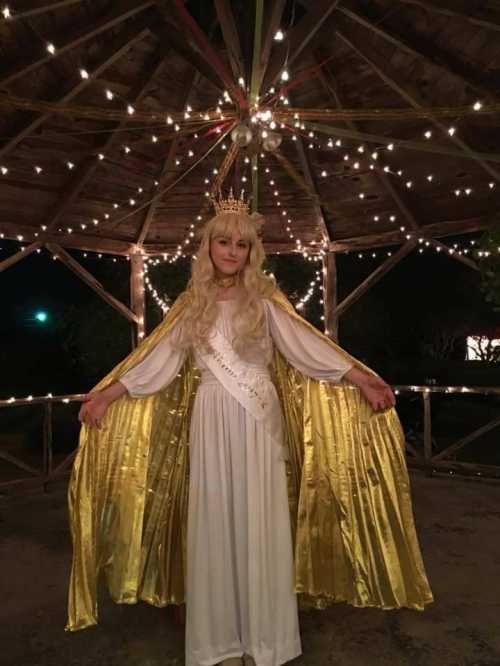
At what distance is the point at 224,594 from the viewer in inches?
90.5

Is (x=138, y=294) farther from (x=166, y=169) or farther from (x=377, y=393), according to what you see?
(x=377, y=393)

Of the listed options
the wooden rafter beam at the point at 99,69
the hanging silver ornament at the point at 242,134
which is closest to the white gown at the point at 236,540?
the hanging silver ornament at the point at 242,134

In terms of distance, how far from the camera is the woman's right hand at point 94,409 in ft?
7.84

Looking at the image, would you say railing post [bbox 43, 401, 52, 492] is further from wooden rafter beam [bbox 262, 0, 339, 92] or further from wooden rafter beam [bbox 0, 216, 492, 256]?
wooden rafter beam [bbox 262, 0, 339, 92]

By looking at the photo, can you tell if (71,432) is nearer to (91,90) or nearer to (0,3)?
(91,90)

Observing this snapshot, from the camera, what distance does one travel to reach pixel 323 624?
110 inches

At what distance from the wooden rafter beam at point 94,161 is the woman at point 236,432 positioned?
2684mm

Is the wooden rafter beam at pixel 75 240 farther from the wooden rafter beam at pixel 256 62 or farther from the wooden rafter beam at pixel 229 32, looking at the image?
the wooden rafter beam at pixel 256 62

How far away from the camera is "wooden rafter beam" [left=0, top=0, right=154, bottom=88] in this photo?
387 centimetres

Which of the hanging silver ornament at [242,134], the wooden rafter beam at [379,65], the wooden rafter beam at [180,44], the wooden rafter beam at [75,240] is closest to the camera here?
the hanging silver ornament at [242,134]

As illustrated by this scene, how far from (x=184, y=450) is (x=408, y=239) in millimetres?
4459

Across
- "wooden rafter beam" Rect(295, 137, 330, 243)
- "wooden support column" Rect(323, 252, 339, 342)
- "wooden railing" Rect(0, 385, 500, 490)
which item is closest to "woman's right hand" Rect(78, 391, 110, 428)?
"wooden railing" Rect(0, 385, 500, 490)

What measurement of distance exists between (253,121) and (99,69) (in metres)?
1.60

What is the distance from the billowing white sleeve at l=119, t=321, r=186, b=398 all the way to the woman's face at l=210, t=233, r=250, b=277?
326 millimetres
